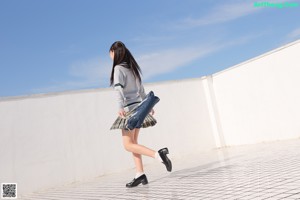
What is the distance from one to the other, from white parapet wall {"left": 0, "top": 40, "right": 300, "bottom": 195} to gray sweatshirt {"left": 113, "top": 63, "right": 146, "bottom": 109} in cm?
234

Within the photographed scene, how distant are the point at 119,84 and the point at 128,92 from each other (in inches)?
6.1

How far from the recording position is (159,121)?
22.5ft

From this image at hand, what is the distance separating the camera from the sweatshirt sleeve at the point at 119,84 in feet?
11.3

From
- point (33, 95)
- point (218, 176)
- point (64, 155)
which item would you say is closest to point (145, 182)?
point (218, 176)

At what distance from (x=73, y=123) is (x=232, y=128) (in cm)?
346

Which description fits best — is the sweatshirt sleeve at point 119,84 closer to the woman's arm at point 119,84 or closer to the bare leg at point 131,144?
the woman's arm at point 119,84

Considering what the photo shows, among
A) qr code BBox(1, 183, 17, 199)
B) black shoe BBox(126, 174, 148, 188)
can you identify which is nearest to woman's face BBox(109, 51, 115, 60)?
black shoe BBox(126, 174, 148, 188)

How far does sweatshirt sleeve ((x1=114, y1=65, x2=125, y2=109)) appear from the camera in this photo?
3.44m

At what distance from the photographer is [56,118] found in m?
5.54

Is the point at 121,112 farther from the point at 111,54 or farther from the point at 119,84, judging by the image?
the point at 111,54

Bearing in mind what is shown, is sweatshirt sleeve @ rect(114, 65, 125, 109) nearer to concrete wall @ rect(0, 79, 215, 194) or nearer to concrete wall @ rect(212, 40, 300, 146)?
concrete wall @ rect(0, 79, 215, 194)

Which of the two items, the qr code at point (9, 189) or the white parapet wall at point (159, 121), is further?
the white parapet wall at point (159, 121)

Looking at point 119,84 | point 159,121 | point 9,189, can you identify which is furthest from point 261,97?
point 9,189

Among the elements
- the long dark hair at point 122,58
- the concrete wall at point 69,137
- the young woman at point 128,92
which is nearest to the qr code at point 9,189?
the concrete wall at point 69,137
